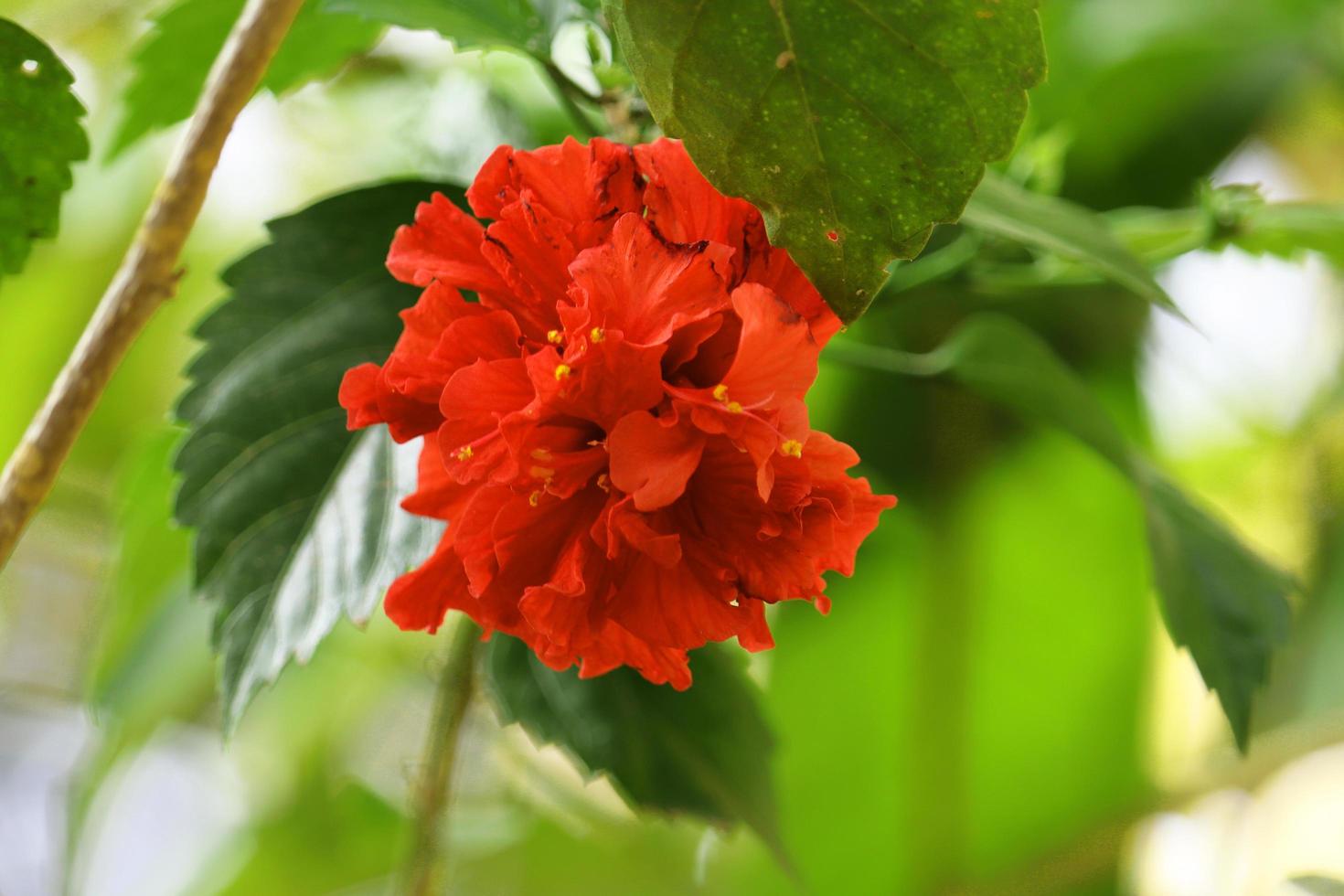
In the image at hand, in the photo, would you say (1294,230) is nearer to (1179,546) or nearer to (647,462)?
(1179,546)

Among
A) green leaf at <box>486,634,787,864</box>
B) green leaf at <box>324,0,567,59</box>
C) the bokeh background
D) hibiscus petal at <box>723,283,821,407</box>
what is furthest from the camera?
the bokeh background

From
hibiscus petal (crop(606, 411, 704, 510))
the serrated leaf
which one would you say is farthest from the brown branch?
the serrated leaf

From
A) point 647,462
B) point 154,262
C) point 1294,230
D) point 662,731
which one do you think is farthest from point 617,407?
point 1294,230

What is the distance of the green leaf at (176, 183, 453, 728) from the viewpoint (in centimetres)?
38

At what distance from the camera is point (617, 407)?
267 mm

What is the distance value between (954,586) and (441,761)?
41cm

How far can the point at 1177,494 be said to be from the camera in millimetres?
475

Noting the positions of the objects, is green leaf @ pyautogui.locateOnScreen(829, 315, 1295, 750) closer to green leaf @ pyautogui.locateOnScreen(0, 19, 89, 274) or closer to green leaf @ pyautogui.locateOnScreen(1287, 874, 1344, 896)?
green leaf @ pyautogui.locateOnScreen(1287, 874, 1344, 896)

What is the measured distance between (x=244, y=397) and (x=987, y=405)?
53cm

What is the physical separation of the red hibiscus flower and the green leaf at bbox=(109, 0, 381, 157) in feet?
0.59

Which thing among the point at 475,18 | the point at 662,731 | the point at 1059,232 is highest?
the point at 475,18

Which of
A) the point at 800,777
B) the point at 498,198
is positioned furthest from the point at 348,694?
the point at 498,198

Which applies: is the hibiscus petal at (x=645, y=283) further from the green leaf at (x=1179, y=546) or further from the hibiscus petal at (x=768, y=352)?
the green leaf at (x=1179, y=546)

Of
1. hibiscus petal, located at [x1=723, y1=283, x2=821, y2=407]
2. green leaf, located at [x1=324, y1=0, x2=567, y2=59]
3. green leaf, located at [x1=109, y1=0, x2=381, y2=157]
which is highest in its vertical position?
green leaf, located at [x1=109, y1=0, x2=381, y2=157]
